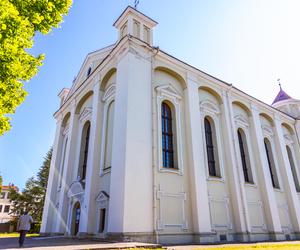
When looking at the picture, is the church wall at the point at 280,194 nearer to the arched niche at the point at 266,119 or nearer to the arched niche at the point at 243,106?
the arched niche at the point at 266,119

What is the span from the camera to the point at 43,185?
120 ft

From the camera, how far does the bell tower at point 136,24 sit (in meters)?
14.9

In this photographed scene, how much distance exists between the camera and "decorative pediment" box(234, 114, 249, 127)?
18172mm

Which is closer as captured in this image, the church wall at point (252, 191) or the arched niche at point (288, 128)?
the church wall at point (252, 191)

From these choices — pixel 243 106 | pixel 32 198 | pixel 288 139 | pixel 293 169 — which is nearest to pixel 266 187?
pixel 243 106

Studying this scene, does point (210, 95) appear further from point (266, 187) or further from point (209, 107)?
point (266, 187)

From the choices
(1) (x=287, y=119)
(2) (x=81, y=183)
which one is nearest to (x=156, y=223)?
(2) (x=81, y=183)

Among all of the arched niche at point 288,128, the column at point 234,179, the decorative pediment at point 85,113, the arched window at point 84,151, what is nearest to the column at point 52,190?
the arched window at point 84,151

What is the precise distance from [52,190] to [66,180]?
3.01 m

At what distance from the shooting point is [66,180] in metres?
16.8

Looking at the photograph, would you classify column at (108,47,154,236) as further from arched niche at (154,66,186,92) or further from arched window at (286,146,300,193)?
arched window at (286,146,300,193)

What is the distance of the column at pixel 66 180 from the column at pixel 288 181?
16.0m

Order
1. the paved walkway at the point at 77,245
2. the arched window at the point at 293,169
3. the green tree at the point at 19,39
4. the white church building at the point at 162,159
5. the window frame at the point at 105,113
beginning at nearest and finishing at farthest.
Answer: the green tree at the point at 19,39 → the paved walkway at the point at 77,245 → the white church building at the point at 162,159 → the window frame at the point at 105,113 → the arched window at the point at 293,169

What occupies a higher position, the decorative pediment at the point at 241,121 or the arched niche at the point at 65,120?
the arched niche at the point at 65,120
